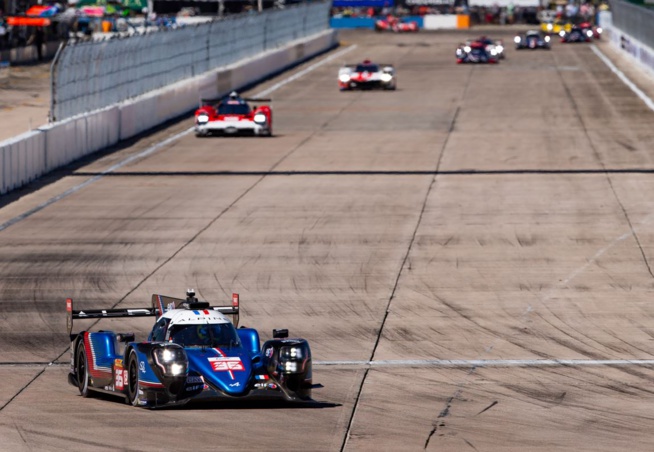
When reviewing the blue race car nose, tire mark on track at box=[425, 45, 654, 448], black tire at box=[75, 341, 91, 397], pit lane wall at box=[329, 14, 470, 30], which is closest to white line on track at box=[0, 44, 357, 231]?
tire mark on track at box=[425, 45, 654, 448]

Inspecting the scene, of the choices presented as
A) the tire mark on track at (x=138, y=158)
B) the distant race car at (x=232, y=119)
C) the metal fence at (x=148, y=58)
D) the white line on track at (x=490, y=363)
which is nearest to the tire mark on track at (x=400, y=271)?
the white line on track at (x=490, y=363)

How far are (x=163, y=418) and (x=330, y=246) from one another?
500 inches

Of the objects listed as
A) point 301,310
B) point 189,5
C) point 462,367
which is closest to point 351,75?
point 301,310

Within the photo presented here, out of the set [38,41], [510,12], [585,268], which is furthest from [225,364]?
[510,12]

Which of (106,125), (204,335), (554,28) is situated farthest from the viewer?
(554,28)

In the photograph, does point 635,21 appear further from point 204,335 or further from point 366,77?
point 204,335

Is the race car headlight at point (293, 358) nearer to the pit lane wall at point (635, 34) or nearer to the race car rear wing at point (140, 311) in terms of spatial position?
the race car rear wing at point (140, 311)

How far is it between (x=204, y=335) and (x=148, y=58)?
36171 millimetres

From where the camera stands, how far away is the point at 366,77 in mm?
62156

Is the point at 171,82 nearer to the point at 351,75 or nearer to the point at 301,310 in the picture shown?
the point at 351,75

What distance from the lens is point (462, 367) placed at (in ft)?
56.3

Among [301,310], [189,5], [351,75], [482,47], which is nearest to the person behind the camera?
[301,310]

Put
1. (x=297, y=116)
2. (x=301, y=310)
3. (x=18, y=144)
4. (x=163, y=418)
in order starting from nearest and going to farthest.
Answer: (x=163, y=418) → (x=301, y=310) → (x=18, y=144) → (x=297, y=116)

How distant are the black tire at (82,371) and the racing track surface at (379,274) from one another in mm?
242
